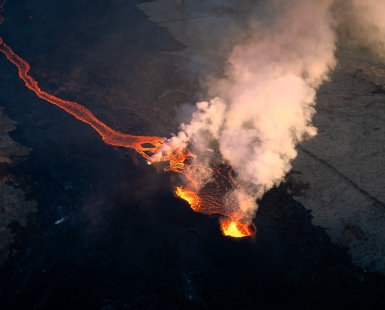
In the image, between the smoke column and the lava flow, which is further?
the smoke column

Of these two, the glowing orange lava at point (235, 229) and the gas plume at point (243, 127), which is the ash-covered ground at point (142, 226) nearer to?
the glowing orange lava at point (235, 229)

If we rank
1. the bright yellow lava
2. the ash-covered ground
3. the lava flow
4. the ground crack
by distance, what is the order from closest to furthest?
1. the ash-covered ground
2. the bright yellow lava
3. the lava flow
4. the ground crack

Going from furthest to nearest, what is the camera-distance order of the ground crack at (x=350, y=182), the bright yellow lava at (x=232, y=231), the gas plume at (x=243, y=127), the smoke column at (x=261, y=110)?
the smoke column at (x=261, y=110) → the gas plume at (x=243, y=127) → the ground crack at (x=350, y=182) → the bright yellow lava at (x=232, y=231)

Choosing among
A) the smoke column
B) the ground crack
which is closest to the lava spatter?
the smoke column

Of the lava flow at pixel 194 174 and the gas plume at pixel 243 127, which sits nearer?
the lava flow at pixel 194 174

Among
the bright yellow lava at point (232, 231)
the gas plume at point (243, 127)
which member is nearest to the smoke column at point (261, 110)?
the gas plume at point (243, 127)

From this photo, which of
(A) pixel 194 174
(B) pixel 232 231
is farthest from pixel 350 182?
(A) pixel 194 174

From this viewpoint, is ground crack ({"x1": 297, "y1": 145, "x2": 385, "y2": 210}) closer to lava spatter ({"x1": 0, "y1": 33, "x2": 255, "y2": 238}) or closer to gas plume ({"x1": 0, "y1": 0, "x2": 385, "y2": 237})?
gas plume ({"x1": 0, "y1": 0, "x2": 385, "y2": 237})
